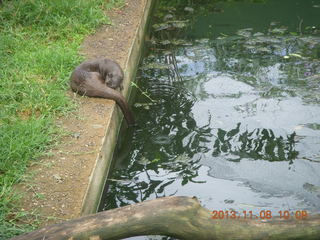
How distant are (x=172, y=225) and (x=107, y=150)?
232 cm

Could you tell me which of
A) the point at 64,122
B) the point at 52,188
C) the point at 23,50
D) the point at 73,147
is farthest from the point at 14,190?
the point at 23,50

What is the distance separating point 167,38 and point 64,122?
403 cm

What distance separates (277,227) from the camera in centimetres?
349

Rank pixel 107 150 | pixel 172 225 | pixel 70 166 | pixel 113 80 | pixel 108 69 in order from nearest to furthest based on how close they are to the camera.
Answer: pixel 172 225, pixel 70 166, pixel 107 150, pixel 113 80, pixel 108 69

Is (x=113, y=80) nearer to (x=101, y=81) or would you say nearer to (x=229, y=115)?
(x=101, y=81)

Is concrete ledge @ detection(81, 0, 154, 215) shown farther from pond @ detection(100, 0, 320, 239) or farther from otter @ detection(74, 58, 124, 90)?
otter @ detection(74, 58, 124, 90)

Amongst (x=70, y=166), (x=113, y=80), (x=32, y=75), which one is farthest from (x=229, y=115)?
(x=32, y=75)

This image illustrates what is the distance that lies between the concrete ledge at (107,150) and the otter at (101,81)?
143mm

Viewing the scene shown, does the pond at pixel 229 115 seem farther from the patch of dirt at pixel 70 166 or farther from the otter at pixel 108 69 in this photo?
the otter at pixel 108 69

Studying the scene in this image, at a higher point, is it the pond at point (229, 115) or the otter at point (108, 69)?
the otter at point (108, 69)

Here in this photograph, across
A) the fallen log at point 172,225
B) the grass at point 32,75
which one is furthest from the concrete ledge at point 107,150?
the fallen log at point 172,225

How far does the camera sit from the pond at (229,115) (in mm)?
5242

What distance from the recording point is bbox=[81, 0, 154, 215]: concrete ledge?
4762mm

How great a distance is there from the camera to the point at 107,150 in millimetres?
5633
